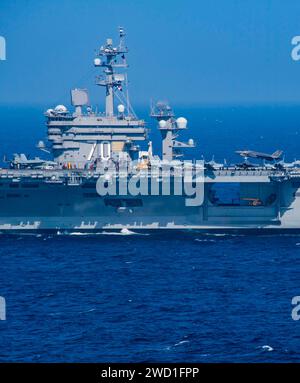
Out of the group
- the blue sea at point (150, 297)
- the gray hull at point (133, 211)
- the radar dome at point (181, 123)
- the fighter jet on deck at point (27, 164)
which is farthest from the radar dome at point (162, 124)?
the blue sea at point (150, 297)

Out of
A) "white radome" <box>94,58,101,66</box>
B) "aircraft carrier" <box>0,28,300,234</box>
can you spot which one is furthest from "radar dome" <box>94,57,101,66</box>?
"aircraft carrier" <box>0,28,300,234</box>

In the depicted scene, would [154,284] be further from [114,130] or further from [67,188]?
[114,130]

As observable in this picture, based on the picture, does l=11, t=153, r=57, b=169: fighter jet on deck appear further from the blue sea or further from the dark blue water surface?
the dark blue water surface

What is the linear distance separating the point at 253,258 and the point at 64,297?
27.2 ft

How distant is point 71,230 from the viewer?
3919 cm

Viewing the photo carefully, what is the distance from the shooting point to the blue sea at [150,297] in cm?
2269

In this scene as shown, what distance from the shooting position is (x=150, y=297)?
28156 mm

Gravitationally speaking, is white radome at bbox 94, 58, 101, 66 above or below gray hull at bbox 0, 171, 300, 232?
above

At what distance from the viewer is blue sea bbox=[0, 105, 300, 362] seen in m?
22.7
